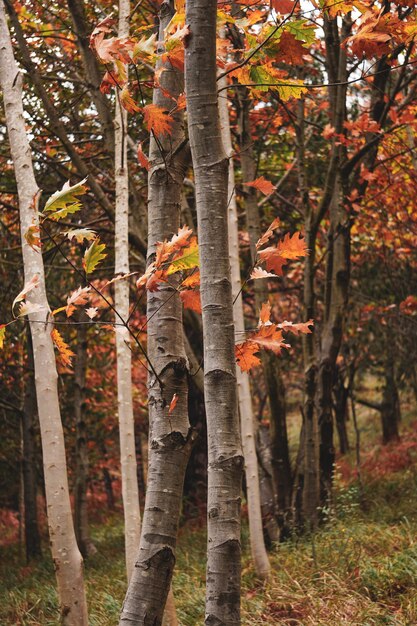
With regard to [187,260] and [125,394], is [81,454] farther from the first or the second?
[187,260]

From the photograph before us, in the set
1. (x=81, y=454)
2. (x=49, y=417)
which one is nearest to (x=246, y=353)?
(x=49, y=417)

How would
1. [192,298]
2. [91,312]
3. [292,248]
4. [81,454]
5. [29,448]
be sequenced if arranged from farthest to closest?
1. [29,448]
2. [81,454]
3. [91,312]
4. [192,298]
5. [292,248]

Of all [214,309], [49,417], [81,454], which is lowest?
[81,454]

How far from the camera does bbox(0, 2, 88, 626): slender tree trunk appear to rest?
157 inches

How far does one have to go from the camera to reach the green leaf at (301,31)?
7.66 feet

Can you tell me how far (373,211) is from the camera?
37.2 feet

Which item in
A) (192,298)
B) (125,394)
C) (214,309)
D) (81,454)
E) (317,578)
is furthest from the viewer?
(81,454)

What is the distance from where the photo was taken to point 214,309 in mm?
1976

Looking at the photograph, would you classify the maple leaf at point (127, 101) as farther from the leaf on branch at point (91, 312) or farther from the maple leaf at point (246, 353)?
the maple leaf at point (246, 353)

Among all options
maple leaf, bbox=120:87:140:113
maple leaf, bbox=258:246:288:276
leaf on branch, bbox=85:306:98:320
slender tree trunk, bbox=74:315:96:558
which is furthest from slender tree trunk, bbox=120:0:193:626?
slender tree trunk, bbox=74:315:96:558

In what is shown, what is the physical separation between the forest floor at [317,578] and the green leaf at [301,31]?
3.18 m

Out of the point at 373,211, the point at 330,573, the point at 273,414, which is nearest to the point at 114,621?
the point at 330,573

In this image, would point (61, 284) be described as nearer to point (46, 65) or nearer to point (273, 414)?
point (46, 65)

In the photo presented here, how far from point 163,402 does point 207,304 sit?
54 centimetres
